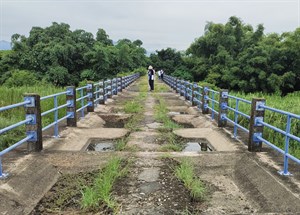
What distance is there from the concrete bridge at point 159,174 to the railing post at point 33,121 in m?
0.17

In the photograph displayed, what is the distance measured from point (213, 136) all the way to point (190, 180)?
3.20 metres

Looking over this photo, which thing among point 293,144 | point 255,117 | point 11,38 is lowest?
point 293,144

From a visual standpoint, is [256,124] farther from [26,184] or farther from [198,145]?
[26,184]

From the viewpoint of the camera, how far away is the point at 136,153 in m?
6.13

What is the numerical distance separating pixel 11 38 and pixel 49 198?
3340cm

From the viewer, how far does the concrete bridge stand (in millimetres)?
4016

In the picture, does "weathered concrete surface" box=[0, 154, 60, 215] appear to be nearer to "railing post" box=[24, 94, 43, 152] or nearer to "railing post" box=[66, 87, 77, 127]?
"railing post" box=[24, 94, 43, 152]

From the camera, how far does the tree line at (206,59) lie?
30297 millimetres

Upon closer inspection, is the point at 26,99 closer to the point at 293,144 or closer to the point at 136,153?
the point at 136,153

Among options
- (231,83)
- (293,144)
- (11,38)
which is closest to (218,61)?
(231,83)

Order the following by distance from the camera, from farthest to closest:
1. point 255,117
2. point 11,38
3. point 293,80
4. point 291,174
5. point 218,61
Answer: point 218,61
point 11,38
point 293,80
point 255,117
point 291,174

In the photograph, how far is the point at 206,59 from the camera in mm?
38156

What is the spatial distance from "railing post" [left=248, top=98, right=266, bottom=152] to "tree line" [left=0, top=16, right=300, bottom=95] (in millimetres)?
22823

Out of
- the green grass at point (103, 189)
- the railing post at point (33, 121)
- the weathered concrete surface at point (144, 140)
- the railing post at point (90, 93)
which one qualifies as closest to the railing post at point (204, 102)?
the weathered concrete surface at point (144, 140)
